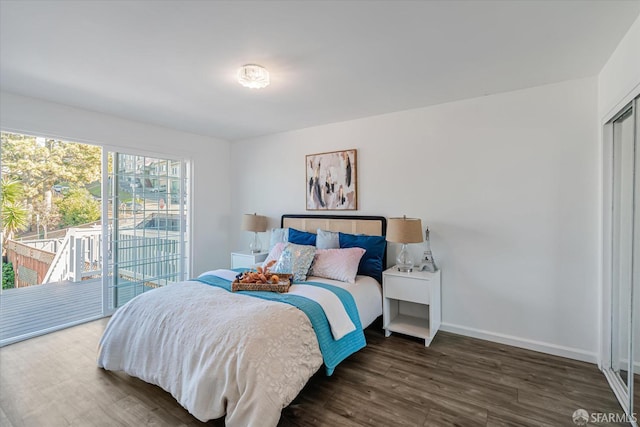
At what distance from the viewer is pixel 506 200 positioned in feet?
9.20

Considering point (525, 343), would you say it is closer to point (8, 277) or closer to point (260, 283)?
point (260, 283)

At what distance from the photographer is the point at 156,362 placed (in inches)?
79.7

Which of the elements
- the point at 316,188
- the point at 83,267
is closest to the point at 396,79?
the point at 316,188

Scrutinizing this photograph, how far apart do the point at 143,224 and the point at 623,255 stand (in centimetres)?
505

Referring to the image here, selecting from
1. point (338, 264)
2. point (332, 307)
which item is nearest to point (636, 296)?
point (332, 307)

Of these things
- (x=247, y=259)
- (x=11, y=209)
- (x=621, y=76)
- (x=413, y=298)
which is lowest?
(x=413, y=298)

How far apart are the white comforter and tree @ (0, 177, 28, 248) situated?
12.3 feet

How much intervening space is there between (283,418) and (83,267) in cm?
537

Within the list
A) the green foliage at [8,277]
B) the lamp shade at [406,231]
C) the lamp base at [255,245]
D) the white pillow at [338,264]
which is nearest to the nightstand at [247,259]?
the lamp base at [255,245]

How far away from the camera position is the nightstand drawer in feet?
9.27

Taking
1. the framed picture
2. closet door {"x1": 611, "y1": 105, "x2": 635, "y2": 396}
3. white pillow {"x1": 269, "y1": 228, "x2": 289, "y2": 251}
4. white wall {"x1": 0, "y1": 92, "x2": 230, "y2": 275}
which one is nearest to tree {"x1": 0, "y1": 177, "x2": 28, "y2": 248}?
white wall {"x1": 0, "y1": 92, "x2": 230, "y2": 275}

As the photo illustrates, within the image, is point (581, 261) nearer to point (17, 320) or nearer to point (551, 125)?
point (551, 125)

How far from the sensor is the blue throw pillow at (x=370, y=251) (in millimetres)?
3160

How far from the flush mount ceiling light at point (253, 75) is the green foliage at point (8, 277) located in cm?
570
